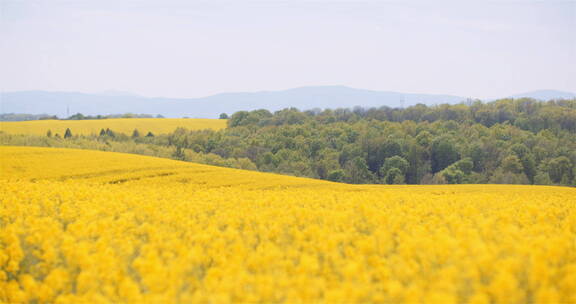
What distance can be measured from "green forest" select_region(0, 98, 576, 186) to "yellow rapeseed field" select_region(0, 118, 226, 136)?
35.9ft

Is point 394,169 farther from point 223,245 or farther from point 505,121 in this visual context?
point 223,245

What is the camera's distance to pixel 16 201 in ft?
39.2

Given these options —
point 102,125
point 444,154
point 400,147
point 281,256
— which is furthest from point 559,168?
point 102,125

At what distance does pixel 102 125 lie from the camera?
103625 mm

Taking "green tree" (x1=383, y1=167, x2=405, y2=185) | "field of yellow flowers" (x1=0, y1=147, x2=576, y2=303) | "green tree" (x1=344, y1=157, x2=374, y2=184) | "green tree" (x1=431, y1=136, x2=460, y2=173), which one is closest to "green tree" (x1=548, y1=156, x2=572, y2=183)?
"green tree" (x1=431, y1=136, x2=460, y2=173)

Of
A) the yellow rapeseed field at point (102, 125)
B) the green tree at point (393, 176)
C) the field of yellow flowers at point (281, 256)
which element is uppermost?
the yellow rapeseed field at point (102, 125)

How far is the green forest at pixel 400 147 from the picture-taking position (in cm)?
5975

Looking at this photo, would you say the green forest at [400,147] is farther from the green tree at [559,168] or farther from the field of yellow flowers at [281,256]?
the field of yellow flowers at [281,256]

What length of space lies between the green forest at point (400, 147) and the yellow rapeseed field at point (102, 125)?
1094cm

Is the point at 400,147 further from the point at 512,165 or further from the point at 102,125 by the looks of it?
the point at 102,125

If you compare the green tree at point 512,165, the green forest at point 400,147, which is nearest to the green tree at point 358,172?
the green forest at point 400,147

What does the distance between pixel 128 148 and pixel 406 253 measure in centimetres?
5662

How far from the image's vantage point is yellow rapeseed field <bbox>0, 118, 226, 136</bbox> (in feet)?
296

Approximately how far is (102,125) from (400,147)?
6560 cm
